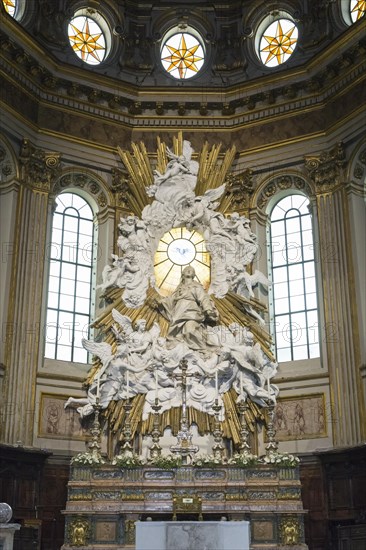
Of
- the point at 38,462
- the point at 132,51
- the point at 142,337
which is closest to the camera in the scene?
the point at 38,462

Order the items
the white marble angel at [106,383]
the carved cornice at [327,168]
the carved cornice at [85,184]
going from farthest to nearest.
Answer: the carved cornice at [85,184] → the carved cornice at [327,168] → the white marble angel at [106,383]

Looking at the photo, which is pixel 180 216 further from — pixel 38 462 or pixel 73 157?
pixel 38 462

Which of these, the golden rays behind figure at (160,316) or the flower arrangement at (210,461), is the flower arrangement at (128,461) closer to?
the flower arrangement at (210,461)

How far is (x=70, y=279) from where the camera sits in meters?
20.3

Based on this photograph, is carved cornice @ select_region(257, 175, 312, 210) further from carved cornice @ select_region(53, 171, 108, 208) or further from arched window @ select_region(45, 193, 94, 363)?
arched window @ select_region(45, 193, 94, 363)

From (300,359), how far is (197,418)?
315cm

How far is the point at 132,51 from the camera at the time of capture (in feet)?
76.6

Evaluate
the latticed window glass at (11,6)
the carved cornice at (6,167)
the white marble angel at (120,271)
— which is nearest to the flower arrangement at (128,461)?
the white marble angel at (120,271)

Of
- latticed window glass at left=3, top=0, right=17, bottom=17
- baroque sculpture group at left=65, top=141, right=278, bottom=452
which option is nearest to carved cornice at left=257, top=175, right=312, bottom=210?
baroque sculpture group at left=65, top=141, right=278, bottom=452

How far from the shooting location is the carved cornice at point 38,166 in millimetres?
19859

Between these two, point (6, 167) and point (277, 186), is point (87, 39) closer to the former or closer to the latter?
point (6, 167)

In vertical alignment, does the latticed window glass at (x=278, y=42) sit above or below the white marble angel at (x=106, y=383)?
above

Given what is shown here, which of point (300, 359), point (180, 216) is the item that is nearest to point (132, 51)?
point (180, 216)

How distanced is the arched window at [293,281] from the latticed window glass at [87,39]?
6914 millimetres
